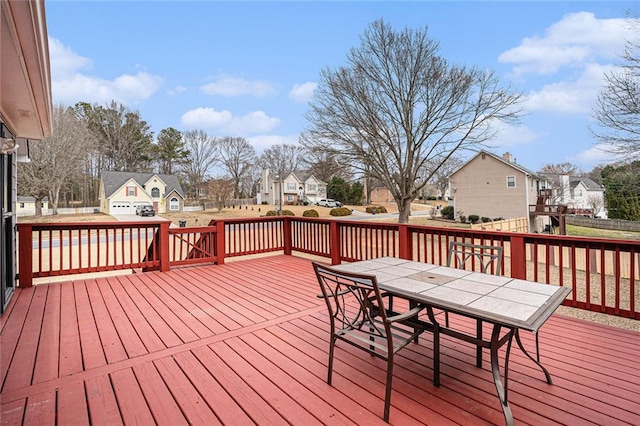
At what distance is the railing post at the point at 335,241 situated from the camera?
5660 millimetres

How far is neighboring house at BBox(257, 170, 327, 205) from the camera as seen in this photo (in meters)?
37.2

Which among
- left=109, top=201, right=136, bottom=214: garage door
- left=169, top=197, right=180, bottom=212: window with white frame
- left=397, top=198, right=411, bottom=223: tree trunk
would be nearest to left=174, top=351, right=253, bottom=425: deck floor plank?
left=397, top=198, right=411, bottom=223: tree trunk

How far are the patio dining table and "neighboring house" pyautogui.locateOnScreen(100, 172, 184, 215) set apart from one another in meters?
28.6

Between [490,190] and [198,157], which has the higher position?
[198,157]

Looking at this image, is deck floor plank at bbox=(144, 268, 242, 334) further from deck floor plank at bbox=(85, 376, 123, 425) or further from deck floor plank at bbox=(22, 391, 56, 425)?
deck floor plank at bbox=(22, 391, 56, 425)

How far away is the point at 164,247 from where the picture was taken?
5.38m

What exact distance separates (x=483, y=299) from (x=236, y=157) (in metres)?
36.4

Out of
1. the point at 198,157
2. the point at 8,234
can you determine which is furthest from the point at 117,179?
the point at 8,234

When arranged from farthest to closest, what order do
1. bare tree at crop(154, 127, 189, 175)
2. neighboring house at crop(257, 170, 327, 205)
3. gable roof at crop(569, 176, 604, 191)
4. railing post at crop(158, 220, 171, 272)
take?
neighboring house at crop(257, 170, 327, 205)
bare tree at crop(154, 127, 189, 175)
gable roof at crop(569, 176, 604, 191)
railing post at crop(158, 220, 171, 272)

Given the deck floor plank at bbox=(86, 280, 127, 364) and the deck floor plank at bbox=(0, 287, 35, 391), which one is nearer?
the deck floor plank at bbox=(0, 287, 35, 391)

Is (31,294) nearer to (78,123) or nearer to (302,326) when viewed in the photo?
(302,326)

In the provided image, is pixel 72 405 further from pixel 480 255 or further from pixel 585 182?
pixel 585 182

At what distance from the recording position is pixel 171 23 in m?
8.66

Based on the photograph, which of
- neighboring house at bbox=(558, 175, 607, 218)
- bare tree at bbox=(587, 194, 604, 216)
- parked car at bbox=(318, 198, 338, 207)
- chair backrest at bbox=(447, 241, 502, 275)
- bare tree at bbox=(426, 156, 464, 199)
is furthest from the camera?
parked car at bbox=(318, 198, 338, 207)
